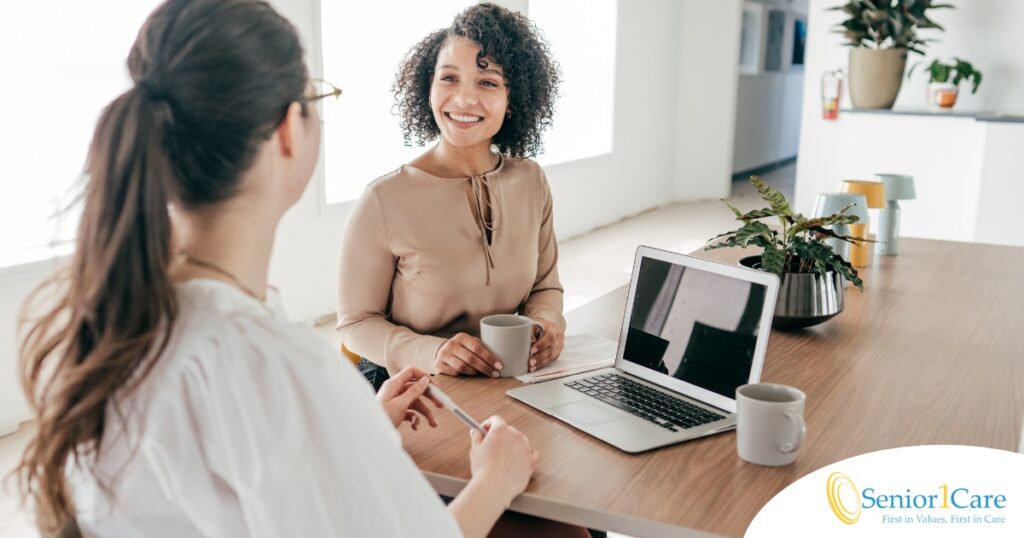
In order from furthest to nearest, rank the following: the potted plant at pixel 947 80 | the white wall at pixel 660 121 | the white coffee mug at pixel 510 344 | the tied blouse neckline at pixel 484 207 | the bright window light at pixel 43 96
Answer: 1. the white wall at pixel 660 121
2. the potted plant at pixel 947 80
3. the bright window light at pixel 43 96
4. the tied blouse neckline at pixel 484 207
5. the white coffee mug at pixel 510 344

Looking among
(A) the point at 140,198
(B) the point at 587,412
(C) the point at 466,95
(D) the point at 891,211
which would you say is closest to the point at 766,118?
(D) the point at 891,211

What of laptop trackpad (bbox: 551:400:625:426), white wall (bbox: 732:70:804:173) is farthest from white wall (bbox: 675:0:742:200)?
laptop trackpad (bbox: 551:400:625:426)

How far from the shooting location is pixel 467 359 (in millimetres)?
1518

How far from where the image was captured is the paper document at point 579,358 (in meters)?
1.53

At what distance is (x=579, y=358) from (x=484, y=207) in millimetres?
440

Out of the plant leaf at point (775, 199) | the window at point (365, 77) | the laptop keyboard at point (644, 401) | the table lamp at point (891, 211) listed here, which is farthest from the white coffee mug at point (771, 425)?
the window at point (365, 77)

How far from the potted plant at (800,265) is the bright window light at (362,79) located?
2.74m

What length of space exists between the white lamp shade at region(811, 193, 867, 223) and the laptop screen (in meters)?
0.91

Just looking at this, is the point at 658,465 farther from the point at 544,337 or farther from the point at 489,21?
the point at 489,21

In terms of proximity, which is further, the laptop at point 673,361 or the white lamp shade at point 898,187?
the white lamp shade at point 898,187

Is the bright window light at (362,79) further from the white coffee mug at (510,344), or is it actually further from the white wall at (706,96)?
the white wall at (706,96)

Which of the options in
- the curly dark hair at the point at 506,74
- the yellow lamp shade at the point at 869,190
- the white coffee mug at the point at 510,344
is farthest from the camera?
the yellow lamp shade at the point at 869,190

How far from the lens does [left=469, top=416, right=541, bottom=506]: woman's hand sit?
1.08m

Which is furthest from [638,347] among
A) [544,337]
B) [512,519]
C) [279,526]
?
[279,526]
